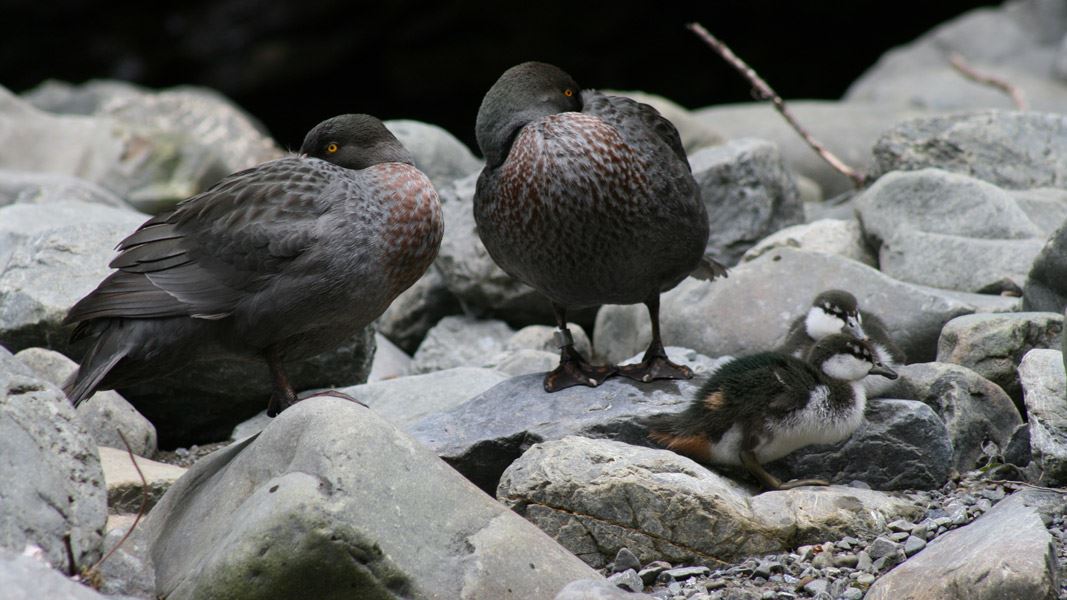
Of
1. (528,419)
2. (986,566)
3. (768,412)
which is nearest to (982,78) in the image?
(768,412)

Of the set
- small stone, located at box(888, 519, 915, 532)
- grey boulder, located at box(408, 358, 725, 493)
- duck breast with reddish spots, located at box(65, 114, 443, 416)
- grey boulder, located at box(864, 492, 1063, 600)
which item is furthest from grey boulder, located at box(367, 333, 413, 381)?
grey boulder, located at box(864, 492, 1063, 600)

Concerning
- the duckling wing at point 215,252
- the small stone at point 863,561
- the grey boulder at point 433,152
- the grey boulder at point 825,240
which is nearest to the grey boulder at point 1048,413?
the small stone at point 863,561

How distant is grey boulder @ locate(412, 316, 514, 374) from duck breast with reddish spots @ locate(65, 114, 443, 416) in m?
2.46

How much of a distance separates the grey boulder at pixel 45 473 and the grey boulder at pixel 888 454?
8.60 feet

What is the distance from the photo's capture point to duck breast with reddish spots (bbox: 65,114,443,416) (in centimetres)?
471

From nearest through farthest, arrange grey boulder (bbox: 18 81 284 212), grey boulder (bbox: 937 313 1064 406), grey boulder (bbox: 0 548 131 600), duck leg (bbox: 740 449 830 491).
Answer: grey boulder (bbox: 0 548 131 600)
duck leg (bbox: 740 449 830 491)
grey boulder (bbox: 937 313 1064 406)
grey boulder (bbox: 18 81 284 212)

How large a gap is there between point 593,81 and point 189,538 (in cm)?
1383

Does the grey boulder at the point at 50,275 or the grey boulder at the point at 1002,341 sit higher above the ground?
the grey boulder at the point at 1002,341

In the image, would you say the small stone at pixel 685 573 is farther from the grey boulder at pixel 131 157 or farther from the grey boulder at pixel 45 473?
the grey boulder at pixel 131 157

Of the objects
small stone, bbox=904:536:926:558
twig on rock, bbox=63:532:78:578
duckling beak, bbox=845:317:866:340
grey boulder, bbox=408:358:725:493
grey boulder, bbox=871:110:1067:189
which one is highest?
twig on rock, bbox=63:532:78:578

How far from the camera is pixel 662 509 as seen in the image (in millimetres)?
4414

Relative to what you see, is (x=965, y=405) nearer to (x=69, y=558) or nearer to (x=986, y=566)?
(x=986, y=566)

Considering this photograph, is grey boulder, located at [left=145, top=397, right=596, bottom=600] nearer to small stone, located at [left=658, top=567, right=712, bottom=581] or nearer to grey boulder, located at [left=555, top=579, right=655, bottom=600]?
grey boulder, located at [left=555, top=579, right=655, bottom=600]

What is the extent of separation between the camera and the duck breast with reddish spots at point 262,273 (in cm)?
471
